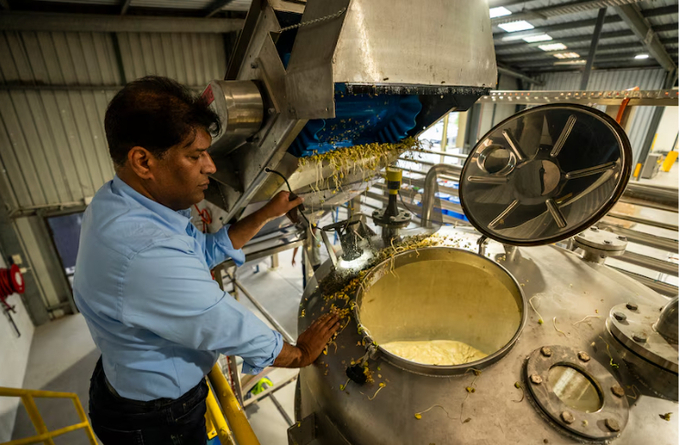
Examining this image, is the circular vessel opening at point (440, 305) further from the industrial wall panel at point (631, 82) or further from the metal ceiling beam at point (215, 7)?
the industrial wall panel at point (631, 82)

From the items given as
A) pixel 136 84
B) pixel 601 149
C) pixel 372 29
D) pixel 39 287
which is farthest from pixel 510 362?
pixel 39 287

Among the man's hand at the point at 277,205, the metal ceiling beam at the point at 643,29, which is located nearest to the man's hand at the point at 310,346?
the man's hand at the point at 277,205

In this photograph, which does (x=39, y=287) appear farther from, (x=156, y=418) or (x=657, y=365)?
(x=657, y=365)

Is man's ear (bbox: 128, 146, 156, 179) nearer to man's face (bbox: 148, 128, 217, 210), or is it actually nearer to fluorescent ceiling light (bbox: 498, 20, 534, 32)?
man's face (bbox: 148, 128, 217, 210)

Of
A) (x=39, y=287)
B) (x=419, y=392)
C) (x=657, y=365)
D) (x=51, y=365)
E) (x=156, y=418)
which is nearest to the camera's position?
(x=657, y=365)

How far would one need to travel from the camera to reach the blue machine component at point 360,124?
128 centimetres

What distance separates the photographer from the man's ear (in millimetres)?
1000

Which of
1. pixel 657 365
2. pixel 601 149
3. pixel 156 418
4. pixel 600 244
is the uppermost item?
pixel 601 149

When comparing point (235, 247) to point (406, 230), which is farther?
point (406, 230)

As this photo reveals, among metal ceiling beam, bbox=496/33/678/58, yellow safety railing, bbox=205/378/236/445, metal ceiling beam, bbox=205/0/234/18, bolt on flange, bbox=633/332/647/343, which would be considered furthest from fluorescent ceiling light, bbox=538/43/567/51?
yellow safety railing, bbox=205/378/236/445

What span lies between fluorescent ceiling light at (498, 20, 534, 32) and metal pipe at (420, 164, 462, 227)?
5.90 metres

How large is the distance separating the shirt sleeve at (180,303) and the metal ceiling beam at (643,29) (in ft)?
23.3

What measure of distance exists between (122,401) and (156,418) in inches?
6.5

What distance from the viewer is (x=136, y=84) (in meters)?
1.07
